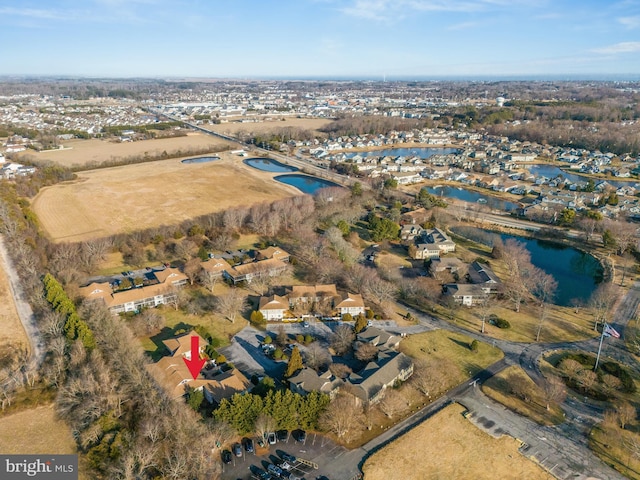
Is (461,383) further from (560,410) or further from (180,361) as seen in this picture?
(180,361)

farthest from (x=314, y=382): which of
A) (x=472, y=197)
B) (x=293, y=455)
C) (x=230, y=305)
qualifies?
(x=472, y=197)

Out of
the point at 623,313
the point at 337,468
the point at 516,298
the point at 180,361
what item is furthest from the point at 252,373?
the point at 623,313

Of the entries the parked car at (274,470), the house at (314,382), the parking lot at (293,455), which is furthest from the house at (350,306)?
the parked car at (274,470)

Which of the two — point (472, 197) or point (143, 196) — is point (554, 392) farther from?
point (143, 196)

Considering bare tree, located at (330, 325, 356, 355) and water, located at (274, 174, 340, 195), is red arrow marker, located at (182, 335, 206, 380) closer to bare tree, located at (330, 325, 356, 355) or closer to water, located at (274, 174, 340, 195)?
bare tree, located at (330, 325, 356, 355)

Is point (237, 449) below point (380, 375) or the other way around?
below
